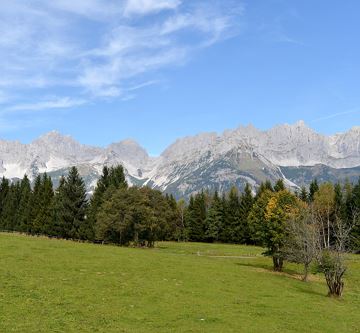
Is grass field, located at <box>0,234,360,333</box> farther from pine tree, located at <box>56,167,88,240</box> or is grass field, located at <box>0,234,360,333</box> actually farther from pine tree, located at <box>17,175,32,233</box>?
pine tree, located at <box>17,175,32,233</box>

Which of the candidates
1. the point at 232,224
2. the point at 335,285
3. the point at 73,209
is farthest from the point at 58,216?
the point at 335,285

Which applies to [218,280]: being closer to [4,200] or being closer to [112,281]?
[112,281]

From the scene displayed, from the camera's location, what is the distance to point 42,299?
29125mm

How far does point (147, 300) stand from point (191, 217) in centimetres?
14691

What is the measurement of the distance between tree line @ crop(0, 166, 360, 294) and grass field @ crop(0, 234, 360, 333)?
26.2 feet

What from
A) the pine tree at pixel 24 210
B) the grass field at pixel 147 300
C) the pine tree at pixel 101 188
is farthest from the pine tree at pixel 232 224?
the grass field at pixel 147 300

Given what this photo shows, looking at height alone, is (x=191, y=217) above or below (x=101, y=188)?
below

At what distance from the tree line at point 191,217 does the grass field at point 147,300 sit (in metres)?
7.98

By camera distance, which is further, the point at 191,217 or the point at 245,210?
the point at 191,217

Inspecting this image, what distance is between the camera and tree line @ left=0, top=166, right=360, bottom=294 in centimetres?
5912

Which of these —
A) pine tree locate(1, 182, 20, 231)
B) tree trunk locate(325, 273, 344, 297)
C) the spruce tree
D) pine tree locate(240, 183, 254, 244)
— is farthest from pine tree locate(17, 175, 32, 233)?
tree trunk locate(325, 273, 344, 297)

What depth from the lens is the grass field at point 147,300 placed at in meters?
25.7

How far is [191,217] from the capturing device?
178875 millimetres

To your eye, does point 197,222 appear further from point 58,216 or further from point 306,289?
point 306,289
